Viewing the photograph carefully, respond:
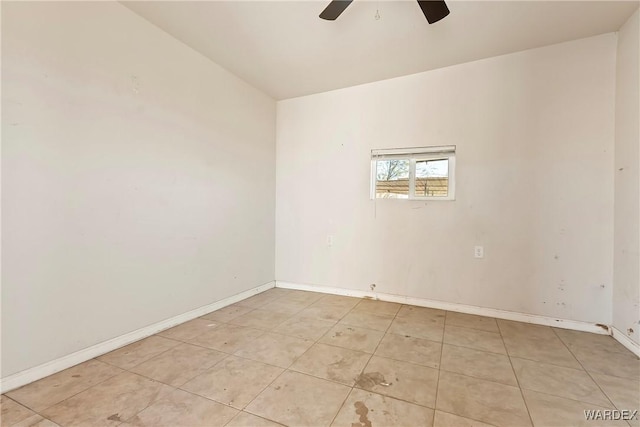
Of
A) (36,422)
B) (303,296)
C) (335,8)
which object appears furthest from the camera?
(303,296)

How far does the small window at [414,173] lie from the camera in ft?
9.15

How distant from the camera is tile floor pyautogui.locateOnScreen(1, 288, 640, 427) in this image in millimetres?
1320

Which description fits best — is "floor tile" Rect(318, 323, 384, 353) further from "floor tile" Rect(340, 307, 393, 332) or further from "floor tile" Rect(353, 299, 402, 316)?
"floor tile" Rect(353, 299, 402, 316)

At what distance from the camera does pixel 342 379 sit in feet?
5.29

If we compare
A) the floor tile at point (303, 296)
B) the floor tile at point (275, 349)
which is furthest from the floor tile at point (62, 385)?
the floor tile at point (303, 296)

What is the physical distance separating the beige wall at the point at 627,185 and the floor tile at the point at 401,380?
5.28 feet

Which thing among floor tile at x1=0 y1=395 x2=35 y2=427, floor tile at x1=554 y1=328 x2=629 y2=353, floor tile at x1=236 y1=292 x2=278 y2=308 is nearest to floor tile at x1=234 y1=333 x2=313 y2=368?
floor tile at x1=236 y1=292 x2=278 y2=308

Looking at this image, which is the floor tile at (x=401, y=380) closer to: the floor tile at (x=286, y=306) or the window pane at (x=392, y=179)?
the floor tile at (x=286, y=306)

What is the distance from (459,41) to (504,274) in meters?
2.14

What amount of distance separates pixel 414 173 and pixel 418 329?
5.16 ft

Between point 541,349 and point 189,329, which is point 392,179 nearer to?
point 541,349

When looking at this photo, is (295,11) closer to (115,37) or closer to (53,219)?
(115,37)

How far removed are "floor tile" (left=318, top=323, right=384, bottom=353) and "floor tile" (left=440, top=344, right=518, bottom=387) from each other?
0.49 meters

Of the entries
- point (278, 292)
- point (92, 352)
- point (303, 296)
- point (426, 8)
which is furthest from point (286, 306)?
point (426, 8)
